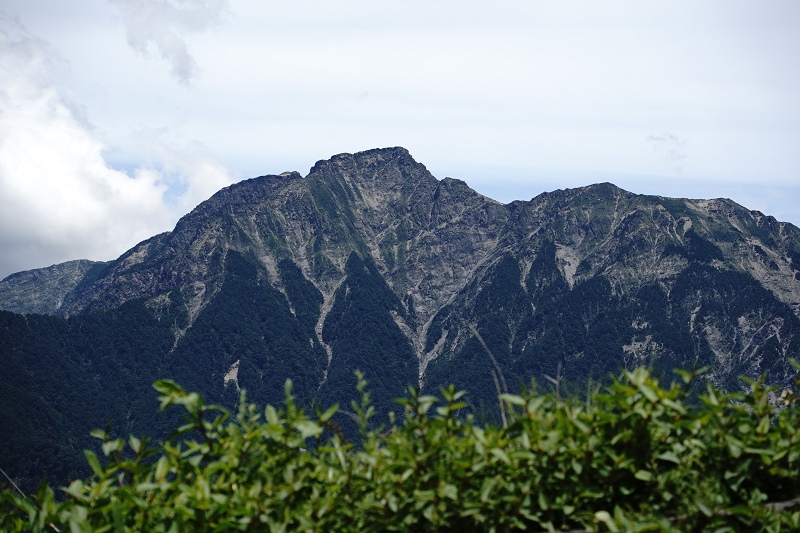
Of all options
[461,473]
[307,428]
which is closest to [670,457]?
[461,473]

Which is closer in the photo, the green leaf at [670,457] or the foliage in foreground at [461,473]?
the foliage in foreground at [461,473]

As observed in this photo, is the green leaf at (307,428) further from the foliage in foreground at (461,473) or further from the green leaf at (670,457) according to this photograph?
the green leaf at (670,457)

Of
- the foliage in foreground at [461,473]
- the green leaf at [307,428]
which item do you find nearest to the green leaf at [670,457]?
the foliage in foreground at [461,473]

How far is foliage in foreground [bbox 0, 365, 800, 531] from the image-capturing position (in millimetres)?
5887

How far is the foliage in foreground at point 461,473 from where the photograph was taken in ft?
19.3

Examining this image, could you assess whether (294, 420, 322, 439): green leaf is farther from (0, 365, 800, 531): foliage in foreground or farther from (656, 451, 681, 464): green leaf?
(656, 451, 681, 464): green leaf

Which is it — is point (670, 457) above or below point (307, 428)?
below

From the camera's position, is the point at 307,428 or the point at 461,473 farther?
the point at 461,473

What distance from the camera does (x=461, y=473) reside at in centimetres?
617

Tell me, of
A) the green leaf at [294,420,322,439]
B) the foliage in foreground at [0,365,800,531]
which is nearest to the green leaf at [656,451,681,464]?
the foliage in foreground at [0,365,800,531]

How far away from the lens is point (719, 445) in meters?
6.34

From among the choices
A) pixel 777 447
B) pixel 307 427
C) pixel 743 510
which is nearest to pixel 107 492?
pixel 307 427

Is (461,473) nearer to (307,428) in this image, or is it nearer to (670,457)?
(307,428)

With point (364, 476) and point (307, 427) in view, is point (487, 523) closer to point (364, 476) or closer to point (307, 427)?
point (364, 476)
